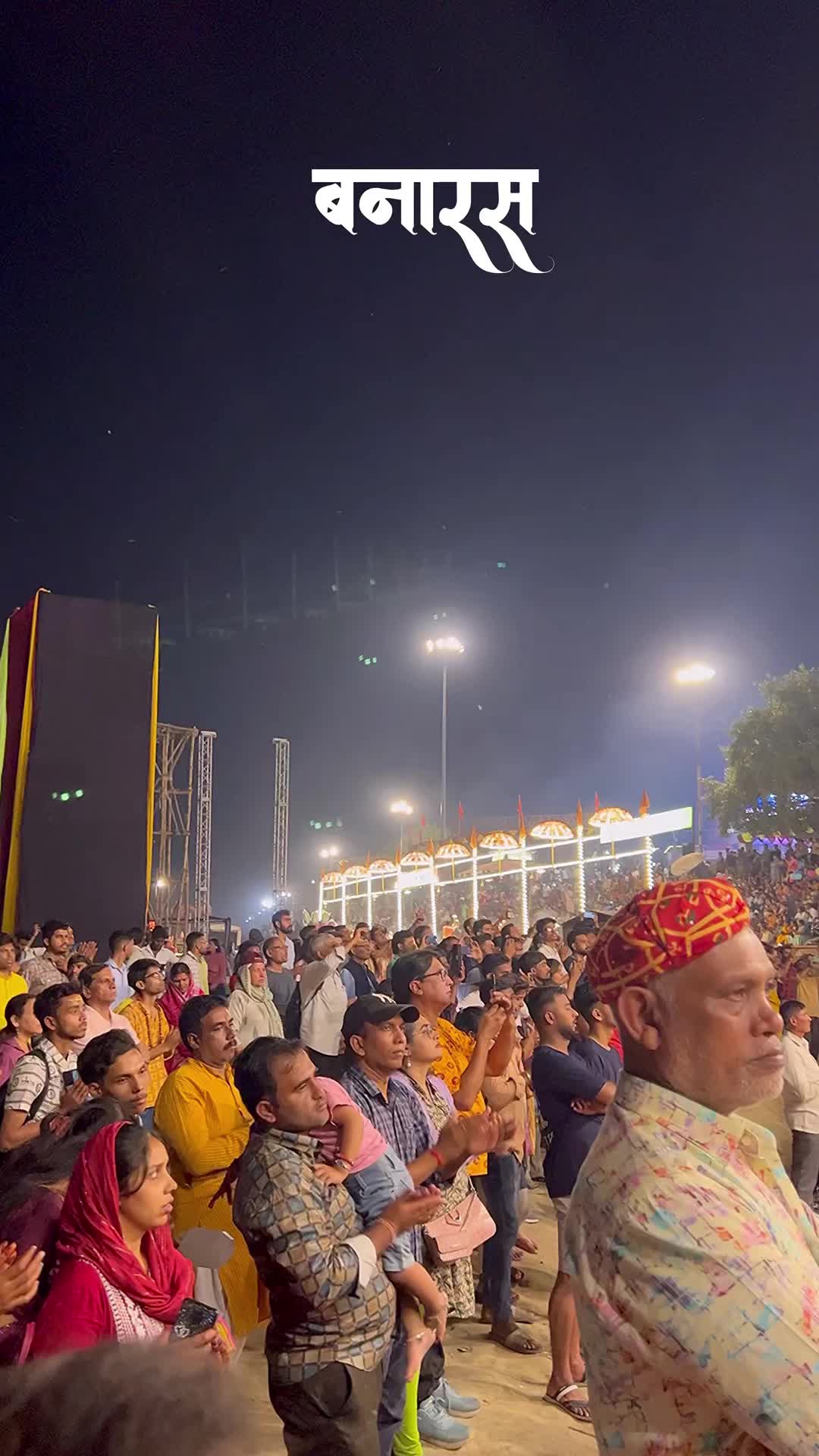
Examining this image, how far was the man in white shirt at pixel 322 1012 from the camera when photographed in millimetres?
7590

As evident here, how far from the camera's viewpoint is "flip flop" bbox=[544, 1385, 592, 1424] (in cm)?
462

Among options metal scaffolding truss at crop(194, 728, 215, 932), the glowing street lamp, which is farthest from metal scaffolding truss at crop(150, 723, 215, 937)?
the glowing street lamp

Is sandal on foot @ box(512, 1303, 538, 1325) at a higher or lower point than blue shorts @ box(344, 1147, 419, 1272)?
lower

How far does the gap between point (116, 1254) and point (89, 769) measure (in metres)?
15.3

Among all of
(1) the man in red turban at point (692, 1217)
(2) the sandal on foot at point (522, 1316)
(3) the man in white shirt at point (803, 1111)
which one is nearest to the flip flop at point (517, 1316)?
(2) the sandal on foot at point (522, 1316)

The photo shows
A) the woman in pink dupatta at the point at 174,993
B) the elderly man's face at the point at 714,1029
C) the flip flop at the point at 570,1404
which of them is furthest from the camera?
the woman in pink dupatta at the point at 174,993

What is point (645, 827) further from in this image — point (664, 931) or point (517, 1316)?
point (664, 931)

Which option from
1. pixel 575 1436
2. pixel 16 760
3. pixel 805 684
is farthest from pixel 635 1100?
pixel 805 684

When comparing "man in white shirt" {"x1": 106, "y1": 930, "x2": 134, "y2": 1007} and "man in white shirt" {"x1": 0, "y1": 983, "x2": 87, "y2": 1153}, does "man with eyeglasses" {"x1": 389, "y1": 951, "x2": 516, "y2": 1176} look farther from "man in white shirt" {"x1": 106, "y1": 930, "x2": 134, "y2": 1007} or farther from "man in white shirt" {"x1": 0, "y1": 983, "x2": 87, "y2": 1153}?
"man in white shirt" {"x1": 106, "y1": 930, "x2": 134, "y2": 1007}

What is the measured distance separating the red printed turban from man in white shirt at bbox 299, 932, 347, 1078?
19.8ft

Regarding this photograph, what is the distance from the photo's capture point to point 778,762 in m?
36.5

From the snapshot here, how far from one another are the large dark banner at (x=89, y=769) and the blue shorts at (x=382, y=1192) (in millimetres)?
14337

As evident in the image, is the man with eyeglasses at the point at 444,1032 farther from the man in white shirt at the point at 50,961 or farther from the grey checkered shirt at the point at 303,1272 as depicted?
the man in white shirt at the point at 50,961

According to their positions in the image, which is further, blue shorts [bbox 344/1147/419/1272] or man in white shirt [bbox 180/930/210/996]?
man in white shirt [bbox 180/930/210/996]
